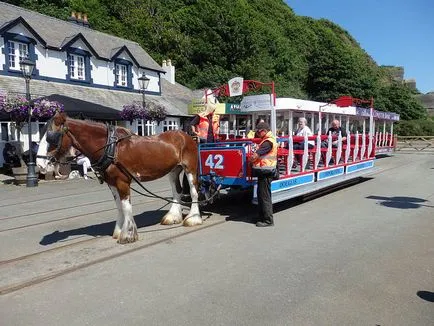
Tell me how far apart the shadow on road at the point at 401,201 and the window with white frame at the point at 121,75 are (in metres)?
20.5

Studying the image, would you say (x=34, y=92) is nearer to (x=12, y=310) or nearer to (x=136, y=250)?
(x=136, y=250)

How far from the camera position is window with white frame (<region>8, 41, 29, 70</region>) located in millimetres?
20489

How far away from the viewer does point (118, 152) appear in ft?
20.9

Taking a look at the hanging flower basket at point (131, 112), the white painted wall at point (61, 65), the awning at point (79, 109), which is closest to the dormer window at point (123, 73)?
the white painted wall at point (61, 65)

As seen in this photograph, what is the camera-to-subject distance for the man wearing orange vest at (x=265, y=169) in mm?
7227

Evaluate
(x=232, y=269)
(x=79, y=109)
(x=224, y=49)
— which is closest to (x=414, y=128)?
(x=224, y=49)

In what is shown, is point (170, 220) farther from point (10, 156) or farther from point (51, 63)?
point (51, 63)

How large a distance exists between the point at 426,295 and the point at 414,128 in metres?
50.4

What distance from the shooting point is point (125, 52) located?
1062 inches

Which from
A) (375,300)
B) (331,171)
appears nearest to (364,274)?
(375,300)

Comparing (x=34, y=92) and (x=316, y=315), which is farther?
(x=34, y=92)

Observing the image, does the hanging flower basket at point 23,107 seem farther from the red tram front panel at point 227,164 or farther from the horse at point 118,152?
the horse at point 118,152

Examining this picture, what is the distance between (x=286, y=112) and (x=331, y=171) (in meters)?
4.02

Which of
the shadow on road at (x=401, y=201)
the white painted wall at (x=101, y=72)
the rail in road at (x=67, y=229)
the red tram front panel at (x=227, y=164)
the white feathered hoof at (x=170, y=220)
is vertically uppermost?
the white painted wall at (x=101, y=72)
